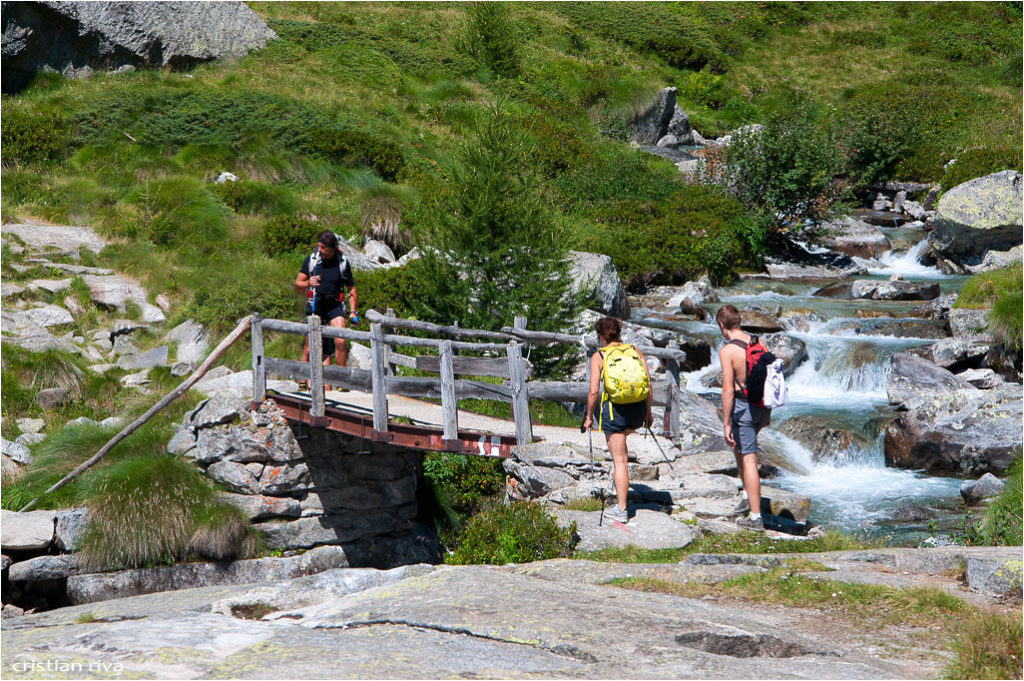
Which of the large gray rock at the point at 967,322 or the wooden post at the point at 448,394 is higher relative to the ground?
the large gray rock at the point at 967,322

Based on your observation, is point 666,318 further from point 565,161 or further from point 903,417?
point 565,161

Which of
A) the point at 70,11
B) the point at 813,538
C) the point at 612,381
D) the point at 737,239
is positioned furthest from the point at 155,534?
the point at 70,11

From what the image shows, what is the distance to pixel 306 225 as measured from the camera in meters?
20.2

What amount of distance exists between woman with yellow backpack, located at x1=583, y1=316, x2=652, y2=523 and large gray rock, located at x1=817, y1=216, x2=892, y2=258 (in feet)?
63.3

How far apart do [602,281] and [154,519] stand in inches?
453

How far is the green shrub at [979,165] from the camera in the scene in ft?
92.2

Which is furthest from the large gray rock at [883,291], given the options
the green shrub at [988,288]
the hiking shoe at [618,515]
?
the hiking shoe at [618,515]

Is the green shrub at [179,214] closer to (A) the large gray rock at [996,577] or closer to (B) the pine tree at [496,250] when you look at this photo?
Answer: (B) the pine tree at [496,250]

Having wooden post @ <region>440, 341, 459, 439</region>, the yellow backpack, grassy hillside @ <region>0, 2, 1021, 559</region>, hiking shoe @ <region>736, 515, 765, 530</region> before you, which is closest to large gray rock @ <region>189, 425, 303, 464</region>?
grassy hillside @ <region>0, 2, 1021, 559</region>

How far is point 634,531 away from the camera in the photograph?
8.64m

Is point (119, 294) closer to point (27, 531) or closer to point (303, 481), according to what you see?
point (27, 531)

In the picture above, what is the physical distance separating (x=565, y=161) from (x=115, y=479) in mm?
20926

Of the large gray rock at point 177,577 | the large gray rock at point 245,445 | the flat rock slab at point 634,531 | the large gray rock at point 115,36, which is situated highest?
the large gray rock at point 115,36

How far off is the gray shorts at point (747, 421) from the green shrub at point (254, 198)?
51.6ft
